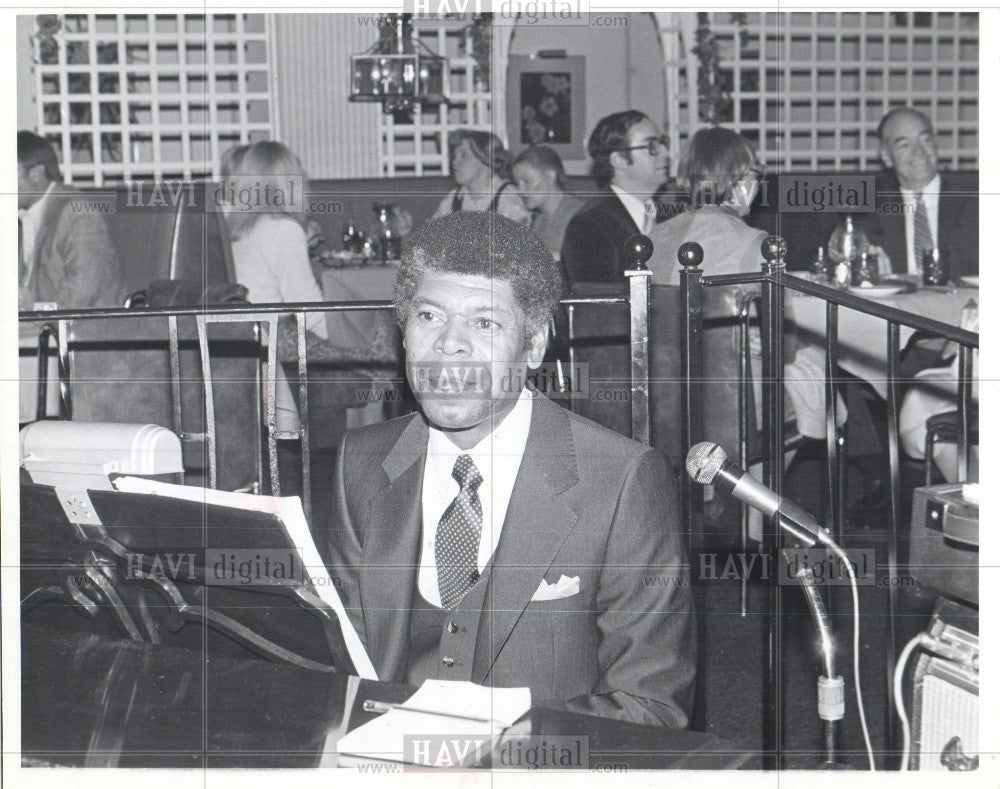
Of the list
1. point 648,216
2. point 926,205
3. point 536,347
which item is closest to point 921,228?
point 926,205

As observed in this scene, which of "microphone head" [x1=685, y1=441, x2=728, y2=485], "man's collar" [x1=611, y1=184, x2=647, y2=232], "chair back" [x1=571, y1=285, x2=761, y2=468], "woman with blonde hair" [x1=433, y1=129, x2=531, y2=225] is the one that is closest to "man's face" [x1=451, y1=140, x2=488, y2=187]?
"woman with blonde hair" [x1=433, y1=129, x2=531, y2=225]

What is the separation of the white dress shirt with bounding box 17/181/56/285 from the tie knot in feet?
8.90

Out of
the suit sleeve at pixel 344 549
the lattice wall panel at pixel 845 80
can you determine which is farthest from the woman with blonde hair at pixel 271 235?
the lattice wall panel at pixel 845 80

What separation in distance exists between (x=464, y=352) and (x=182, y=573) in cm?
43

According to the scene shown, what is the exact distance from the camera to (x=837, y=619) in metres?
3.08

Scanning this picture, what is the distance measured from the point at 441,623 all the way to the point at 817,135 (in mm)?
6439

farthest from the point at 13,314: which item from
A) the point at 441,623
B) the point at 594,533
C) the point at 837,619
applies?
the point at 837,619

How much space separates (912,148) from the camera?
421 centimetres

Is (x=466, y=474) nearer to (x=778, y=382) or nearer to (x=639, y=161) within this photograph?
(x=778, y=382)

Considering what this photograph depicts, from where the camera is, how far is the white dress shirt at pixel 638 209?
11.9ft

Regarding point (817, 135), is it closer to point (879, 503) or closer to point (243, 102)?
point (243, 102)

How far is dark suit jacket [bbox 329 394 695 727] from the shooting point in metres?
1.33

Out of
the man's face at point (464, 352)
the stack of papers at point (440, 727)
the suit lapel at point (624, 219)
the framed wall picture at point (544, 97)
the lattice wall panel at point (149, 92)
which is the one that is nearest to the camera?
the stack of papers at point (440, 727)

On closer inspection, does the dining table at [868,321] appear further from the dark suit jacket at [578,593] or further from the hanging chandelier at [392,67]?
the hanging chandelier at [392,67]
